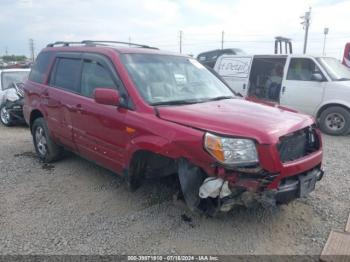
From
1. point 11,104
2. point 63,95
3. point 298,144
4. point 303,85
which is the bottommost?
point 11,104

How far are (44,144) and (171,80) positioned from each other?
272 centimetres

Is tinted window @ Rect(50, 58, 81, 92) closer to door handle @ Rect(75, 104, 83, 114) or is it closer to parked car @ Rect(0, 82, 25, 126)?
door handle @ Rect(75, 104, 83, 114)

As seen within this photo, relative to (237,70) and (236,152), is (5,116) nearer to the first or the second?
(237,70)

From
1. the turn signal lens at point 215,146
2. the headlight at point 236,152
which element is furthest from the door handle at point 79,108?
the headlight at point 236,152

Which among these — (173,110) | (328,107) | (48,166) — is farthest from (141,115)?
(328,107)

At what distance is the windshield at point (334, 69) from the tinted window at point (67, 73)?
5918mm

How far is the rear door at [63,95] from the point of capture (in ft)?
15.6

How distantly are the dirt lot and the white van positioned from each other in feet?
11.3

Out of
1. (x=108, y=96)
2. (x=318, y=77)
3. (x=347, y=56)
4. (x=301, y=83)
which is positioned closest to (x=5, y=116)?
(x=108, y=96)

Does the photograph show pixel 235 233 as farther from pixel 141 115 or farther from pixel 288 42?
Result: pixel 288 42

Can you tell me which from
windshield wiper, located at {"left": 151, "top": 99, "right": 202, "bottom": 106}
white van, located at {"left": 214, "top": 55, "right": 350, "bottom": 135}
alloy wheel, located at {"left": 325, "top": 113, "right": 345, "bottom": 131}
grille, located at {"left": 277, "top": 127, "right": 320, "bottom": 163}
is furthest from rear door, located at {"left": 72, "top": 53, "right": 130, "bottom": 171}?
alloy wheel, located at {"left": 325, "top": 113, "right": 345, "bottom": 131}

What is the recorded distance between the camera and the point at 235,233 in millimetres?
3469

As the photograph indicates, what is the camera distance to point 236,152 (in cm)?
304

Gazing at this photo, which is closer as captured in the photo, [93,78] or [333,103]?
[93,78]
